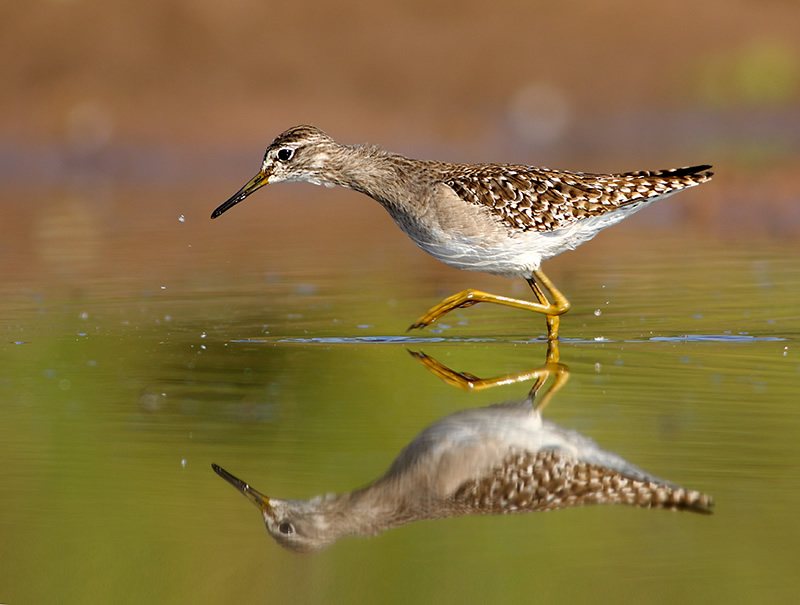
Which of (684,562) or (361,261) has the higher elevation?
(361,261)

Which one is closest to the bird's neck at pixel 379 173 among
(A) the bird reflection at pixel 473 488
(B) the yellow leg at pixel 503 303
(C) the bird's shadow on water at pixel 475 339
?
(B) the yellow leg at pixel 503 303

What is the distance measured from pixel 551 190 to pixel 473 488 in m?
5.29

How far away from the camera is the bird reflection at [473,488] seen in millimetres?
6527

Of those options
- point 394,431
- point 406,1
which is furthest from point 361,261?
point 406,1

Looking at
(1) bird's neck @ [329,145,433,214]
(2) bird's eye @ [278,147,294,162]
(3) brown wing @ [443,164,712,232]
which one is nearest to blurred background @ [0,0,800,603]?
(3) brown wing @ [443,164,712,232]

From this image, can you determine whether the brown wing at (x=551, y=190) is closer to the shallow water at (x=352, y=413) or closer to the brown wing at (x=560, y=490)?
the shallow water at (x=352, y=413)

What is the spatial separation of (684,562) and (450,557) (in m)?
0.97

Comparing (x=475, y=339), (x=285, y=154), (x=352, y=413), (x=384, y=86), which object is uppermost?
(x=384, y=86)

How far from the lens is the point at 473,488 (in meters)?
6.89

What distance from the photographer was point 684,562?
5.81m

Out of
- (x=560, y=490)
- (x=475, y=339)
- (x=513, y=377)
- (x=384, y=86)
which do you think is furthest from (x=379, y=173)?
(x=384, y=86)

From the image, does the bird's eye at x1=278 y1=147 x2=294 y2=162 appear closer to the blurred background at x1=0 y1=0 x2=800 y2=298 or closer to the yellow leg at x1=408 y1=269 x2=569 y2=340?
the yellow leg at x1=408 y1=269 x2=569 y2=340

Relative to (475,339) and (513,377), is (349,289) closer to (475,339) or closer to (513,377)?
(475,339)

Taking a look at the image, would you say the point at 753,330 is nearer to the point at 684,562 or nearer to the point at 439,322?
the point at 439,322
